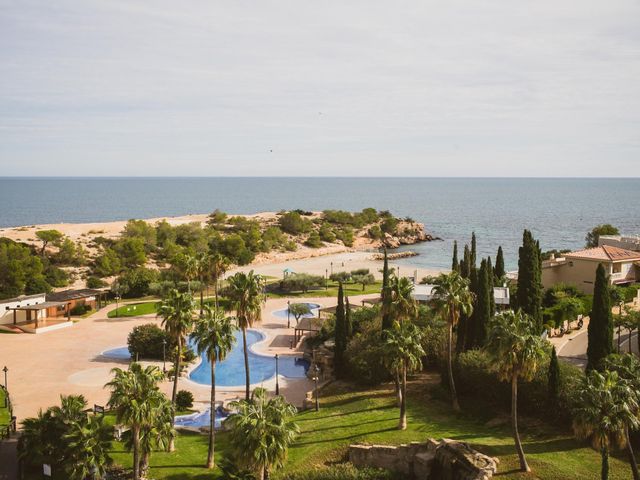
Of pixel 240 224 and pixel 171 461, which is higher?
pixel 240 224

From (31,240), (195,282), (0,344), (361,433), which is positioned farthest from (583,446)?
(31,240)

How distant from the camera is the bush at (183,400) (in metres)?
37.4

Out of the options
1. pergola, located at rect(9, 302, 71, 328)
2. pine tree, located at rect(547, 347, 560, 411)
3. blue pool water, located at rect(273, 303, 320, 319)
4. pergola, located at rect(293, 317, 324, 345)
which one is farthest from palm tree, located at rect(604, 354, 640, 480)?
pergola, located at rect(9, 302, 71, 328)

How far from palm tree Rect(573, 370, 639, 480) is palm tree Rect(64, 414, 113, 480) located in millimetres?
20903

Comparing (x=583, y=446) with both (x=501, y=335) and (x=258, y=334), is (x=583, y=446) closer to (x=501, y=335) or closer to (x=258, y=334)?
(x=501, y=335)

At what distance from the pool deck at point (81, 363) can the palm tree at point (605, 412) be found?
2089cm

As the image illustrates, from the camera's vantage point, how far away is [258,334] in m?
55.7

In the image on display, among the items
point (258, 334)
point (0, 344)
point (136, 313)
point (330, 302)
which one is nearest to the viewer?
point (0, 344)

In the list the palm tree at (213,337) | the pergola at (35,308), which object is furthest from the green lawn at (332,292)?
the palm tree at (213,337)

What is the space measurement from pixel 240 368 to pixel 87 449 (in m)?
22.7

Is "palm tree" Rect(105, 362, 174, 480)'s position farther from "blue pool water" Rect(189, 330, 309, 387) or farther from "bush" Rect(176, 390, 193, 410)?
"blue pool water" Rect(189, 330, 309, 387)

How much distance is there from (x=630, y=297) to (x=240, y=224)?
284 ft

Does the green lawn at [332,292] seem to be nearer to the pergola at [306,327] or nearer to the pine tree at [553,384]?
the pergola at [306,327]

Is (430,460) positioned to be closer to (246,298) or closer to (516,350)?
(516,350)
